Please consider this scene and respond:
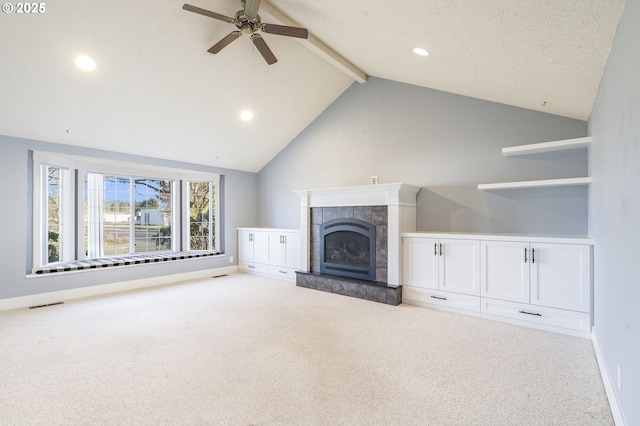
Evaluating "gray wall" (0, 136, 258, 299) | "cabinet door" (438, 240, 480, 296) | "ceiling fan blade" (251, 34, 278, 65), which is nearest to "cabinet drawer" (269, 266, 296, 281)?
"gray wall" (0, 136, 258, 299)

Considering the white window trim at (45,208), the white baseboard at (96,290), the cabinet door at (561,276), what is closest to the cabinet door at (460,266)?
the cabinet door at (561,276)

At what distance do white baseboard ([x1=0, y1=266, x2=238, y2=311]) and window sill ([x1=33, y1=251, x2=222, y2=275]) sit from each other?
11.6 inches

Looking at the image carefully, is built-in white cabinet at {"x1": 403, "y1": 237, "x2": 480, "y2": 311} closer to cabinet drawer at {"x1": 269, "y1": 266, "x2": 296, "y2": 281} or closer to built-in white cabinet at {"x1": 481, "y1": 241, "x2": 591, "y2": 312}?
built-in white cabinet at {"x1": 481, "y1": 241, "x2": 591, "y2": 312}

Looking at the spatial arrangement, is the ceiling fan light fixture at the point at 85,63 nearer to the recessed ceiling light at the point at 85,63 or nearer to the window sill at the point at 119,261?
the recessed ceiling light at the point at 85,63

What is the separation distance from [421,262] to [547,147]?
76.2 inches

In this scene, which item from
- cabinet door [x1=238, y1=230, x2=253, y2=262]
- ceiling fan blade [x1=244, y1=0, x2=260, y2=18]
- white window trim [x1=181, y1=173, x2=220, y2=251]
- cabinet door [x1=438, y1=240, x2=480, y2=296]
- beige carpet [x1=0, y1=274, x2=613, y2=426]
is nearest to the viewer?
beige carpet [x1=0, y1=274, x2=613, y2=426]

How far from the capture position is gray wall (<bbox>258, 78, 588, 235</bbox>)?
3.69 metres

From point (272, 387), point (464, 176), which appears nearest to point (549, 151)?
point (464, 176)

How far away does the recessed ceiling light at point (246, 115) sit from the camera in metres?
5.08

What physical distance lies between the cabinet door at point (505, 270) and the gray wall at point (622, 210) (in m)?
0.87

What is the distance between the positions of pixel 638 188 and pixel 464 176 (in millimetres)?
3012

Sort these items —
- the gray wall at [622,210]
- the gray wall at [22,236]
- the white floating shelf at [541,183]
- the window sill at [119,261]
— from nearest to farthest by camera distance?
the gray wall at [622,210]
the white floating shelf at [541,183]
the gray wall at [22,236]
the window sill at [119,261]

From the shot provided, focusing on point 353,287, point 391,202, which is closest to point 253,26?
point 391,202

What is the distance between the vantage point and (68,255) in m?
4.87
